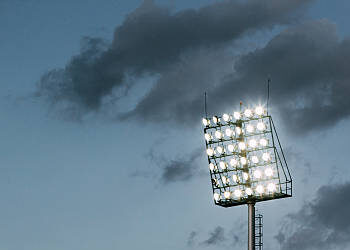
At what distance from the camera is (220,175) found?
229 ft

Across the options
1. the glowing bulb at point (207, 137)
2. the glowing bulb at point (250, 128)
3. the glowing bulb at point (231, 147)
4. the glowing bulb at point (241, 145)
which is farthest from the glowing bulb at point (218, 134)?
the glowing bulb at point (250, 128)

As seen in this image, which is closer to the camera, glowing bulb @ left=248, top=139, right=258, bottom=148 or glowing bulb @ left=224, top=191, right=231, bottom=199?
glowing bulb @ left=248, top=139, right=258, bottom=148

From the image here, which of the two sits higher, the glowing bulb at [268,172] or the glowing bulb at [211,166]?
the glowing bulb at [211,166]

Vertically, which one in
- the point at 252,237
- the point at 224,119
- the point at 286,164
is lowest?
the point at 252,237

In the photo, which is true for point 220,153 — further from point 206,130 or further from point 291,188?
point 291,188

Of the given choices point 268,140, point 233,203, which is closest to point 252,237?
point 233,203

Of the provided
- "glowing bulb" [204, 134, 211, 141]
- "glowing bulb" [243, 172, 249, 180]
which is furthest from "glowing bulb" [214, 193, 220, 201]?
"glowing bulb" [204, 134, 211, 141]

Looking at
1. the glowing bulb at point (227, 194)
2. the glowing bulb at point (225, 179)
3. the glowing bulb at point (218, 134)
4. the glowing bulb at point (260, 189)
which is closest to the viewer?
the glowing bulb at point (260, 189)

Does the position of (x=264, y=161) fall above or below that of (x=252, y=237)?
above

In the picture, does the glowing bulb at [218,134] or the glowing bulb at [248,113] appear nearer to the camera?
the glowing bulb at [248,113]

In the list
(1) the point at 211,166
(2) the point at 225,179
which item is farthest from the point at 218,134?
(2) the point at 225,179

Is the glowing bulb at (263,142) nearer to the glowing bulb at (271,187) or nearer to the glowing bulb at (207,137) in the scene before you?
the glowing bulb at (271,187)

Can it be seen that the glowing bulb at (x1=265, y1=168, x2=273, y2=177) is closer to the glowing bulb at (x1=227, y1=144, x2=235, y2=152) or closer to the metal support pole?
the metal support pole

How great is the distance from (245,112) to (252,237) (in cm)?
1001
